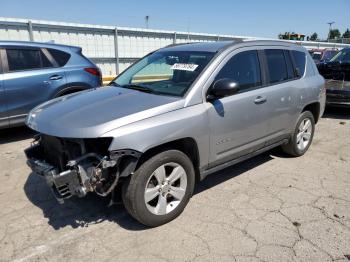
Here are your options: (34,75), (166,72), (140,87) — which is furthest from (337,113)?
(34,75)

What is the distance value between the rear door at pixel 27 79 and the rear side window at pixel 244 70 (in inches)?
149

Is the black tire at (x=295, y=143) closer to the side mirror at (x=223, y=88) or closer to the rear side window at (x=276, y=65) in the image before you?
the rear side window at (x=276, y=65)

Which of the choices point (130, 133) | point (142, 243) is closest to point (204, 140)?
point (130, 133)

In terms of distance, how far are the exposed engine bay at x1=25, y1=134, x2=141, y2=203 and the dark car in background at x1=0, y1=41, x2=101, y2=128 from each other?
3131 mm

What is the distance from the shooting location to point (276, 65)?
461 centimetres

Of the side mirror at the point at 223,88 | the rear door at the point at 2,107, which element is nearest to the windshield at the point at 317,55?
the side mirror at the point at 223,88

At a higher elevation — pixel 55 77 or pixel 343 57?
pixel 343 57

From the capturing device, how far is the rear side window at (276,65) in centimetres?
445

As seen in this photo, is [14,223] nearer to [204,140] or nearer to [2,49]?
[204,140]

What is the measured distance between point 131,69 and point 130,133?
196cm

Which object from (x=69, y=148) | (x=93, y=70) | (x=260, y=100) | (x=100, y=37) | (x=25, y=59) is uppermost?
(x=100, y=37)

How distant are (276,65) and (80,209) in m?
3.17

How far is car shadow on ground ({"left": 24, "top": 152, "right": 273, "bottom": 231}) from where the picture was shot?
3.40 meters

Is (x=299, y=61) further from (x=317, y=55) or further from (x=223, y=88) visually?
(x=317, y=55)
